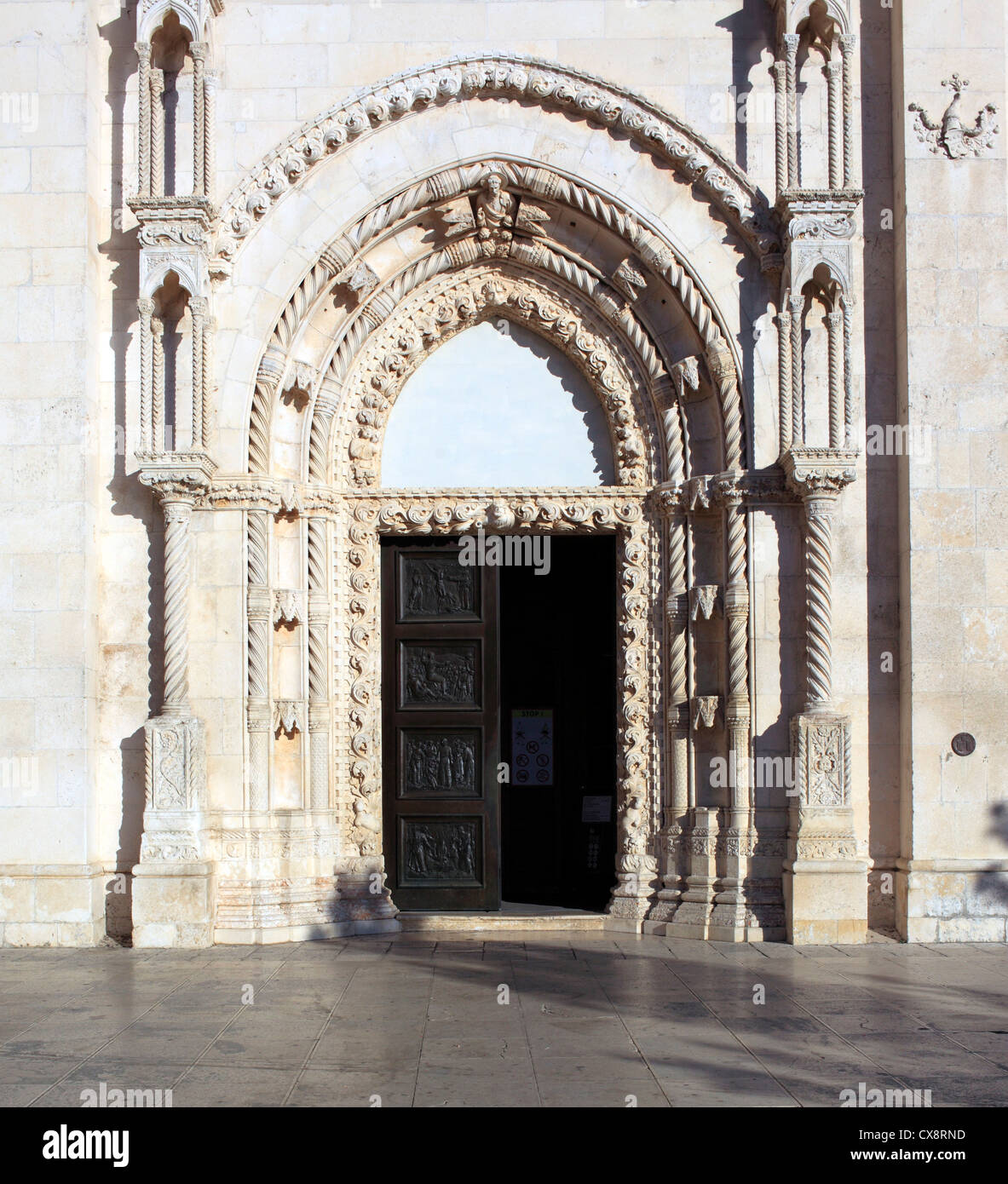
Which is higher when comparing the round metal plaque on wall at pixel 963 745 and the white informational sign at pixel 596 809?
the round metal plaque on wall at pixel 963 745

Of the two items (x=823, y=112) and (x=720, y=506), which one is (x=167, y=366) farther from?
(x=823, y=112)

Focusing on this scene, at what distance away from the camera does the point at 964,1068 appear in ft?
21.1

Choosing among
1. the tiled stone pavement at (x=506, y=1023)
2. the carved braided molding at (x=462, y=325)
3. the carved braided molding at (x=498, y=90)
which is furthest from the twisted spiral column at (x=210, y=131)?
the tiled stone pavement at (x=506, y=1023)

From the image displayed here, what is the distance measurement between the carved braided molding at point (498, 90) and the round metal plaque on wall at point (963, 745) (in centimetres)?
397

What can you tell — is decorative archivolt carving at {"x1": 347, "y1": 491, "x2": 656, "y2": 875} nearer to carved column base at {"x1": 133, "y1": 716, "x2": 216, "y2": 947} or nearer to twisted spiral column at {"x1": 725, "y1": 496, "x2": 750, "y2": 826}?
twisted spiral column at {"x1": 725, "y1": 496, "x2": 750, "y2": 826}

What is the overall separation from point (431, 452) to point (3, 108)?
4203 mm

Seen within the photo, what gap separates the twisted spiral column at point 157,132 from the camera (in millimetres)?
10562

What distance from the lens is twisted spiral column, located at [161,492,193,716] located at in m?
10.3

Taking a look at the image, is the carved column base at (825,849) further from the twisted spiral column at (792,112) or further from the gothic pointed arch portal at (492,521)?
the twisted spiral column at (792,112)

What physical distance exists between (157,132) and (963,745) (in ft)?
24.9

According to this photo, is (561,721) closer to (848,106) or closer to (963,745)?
(963,745)

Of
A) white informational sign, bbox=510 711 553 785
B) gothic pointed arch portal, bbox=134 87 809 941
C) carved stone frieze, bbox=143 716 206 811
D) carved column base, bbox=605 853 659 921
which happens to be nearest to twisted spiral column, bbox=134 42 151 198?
gothic pointed arch portal, bbox=134 87 809 941

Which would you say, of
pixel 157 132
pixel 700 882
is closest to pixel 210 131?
pixel 157 132

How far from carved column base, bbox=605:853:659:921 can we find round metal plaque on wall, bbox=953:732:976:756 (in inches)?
96.5
